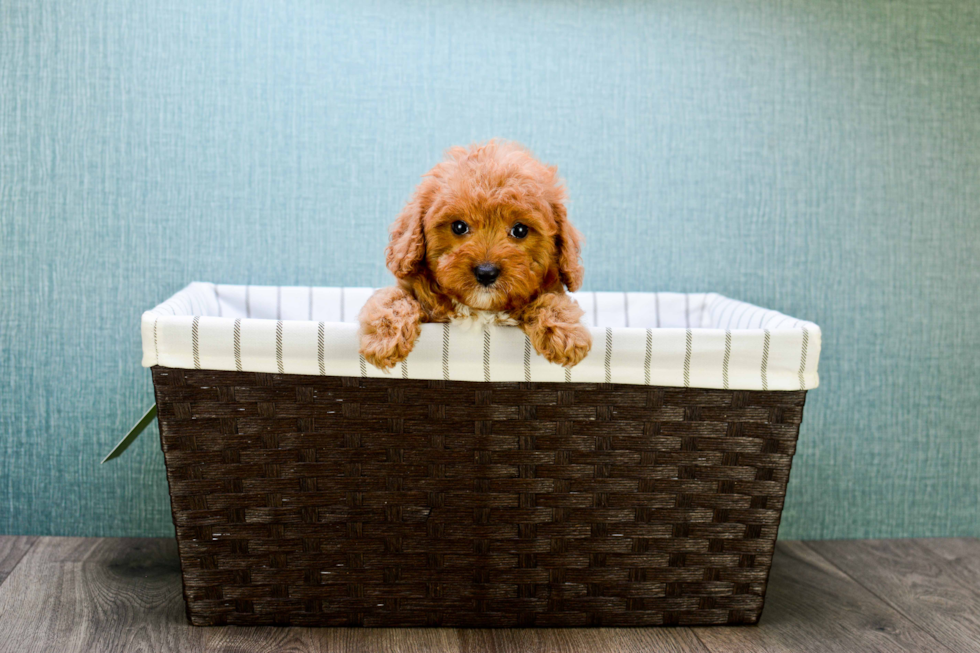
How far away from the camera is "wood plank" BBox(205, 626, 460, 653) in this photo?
1.11m

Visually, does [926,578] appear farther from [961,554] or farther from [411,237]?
[411,237]

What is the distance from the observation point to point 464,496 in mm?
1120

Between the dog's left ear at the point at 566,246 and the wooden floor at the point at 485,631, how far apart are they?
0.61 meters

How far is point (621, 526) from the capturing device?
1.15 m

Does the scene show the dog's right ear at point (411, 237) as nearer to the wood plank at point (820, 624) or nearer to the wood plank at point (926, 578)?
the wood plank at point (820, 624)

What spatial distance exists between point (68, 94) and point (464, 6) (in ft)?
3.01

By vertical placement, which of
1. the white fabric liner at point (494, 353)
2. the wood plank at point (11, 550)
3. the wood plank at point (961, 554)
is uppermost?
the white fabric liner at point (494, 353)

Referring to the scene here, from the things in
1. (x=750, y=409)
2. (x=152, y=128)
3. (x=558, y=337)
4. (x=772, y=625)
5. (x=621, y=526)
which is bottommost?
(x=772, y=625)

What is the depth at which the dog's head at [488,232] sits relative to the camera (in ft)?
3.30

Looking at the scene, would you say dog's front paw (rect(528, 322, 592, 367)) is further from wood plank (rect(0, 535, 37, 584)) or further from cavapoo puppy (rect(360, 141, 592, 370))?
wood plank (rect(0, 535, 37, 584))

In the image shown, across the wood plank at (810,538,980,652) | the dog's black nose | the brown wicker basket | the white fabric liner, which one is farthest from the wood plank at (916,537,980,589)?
the dog's black nose

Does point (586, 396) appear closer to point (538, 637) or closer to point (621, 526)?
point (621, 526)

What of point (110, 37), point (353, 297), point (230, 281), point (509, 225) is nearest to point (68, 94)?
point (110, 37)

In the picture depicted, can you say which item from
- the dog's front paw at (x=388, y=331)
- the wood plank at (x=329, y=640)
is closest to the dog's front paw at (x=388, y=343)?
the dog's front paw at (x=388, y=331)
